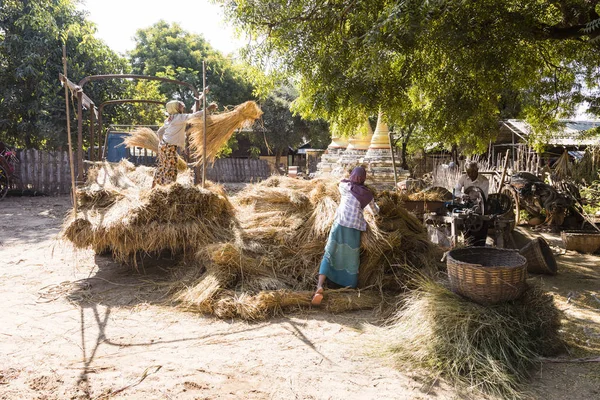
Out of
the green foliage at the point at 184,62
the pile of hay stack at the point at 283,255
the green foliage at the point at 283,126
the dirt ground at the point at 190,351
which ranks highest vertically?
A: the green foliage at the point at 184,62

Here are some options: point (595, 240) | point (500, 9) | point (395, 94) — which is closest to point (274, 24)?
point (395, 94)

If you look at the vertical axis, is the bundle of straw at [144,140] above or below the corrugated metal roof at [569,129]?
below

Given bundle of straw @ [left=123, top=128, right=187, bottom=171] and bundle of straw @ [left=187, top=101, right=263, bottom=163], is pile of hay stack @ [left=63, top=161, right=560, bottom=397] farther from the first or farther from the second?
bundle of straw @ [left=123, top=128, right=187, bottom=171]

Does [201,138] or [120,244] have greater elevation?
[201,138]

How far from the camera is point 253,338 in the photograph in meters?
3.49

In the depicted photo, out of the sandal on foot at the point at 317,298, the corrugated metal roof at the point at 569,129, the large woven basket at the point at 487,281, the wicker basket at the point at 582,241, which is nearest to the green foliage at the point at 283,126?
the corrugated metal roof at the point at 569,129

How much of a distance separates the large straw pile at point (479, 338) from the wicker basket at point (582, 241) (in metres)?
4.10

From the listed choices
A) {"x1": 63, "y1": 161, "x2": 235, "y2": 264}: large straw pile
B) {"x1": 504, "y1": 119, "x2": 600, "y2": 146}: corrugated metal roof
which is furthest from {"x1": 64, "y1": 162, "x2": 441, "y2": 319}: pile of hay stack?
{"x1": 504, "y1": 119, "x2": 600, "y2": 146}: corrugated metal roof

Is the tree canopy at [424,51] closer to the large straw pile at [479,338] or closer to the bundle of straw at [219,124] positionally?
the bundle of straw at [219,124]

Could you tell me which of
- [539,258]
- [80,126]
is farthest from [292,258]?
[539,258]

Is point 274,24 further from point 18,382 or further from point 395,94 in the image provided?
point 18,382

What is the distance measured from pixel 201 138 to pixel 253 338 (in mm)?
2712

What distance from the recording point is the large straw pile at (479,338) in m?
2.78

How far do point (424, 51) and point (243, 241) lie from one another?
3536 millimetres
